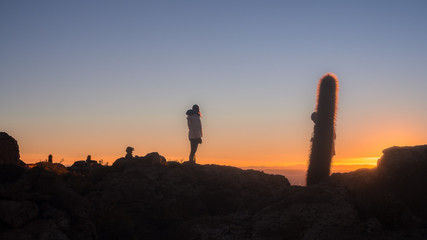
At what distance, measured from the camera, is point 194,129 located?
1812 cm

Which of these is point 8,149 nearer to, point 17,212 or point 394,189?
point 17,212

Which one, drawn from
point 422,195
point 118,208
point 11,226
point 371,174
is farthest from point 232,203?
point 11,226

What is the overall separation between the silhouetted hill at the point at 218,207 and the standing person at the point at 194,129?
3631 millimetres

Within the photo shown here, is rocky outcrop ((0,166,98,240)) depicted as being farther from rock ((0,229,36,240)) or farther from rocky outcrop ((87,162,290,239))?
rocky outcrop ((87,162,290,239))

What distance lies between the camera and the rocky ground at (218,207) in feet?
32.2

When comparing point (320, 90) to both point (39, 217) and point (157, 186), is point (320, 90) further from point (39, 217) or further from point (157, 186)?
point (39, 217)

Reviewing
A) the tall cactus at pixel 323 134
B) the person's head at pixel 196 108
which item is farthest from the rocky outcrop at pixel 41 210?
the person's head at pixel 196 108

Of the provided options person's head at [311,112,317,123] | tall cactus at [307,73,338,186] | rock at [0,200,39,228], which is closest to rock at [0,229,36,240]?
rock at [0,200,39,228]

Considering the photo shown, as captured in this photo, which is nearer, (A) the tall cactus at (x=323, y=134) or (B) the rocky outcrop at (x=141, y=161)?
(A) the tall cactus at (x=323, y=134)

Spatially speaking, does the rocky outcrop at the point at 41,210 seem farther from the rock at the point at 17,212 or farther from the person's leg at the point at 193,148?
the person's leg at the point at 193,148

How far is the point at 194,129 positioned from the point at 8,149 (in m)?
7.23

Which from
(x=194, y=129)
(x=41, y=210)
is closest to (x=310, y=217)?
(x=41, y=210)

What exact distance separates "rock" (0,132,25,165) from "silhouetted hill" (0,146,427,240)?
2.14 metres

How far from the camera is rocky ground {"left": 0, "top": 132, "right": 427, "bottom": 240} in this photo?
982cm
